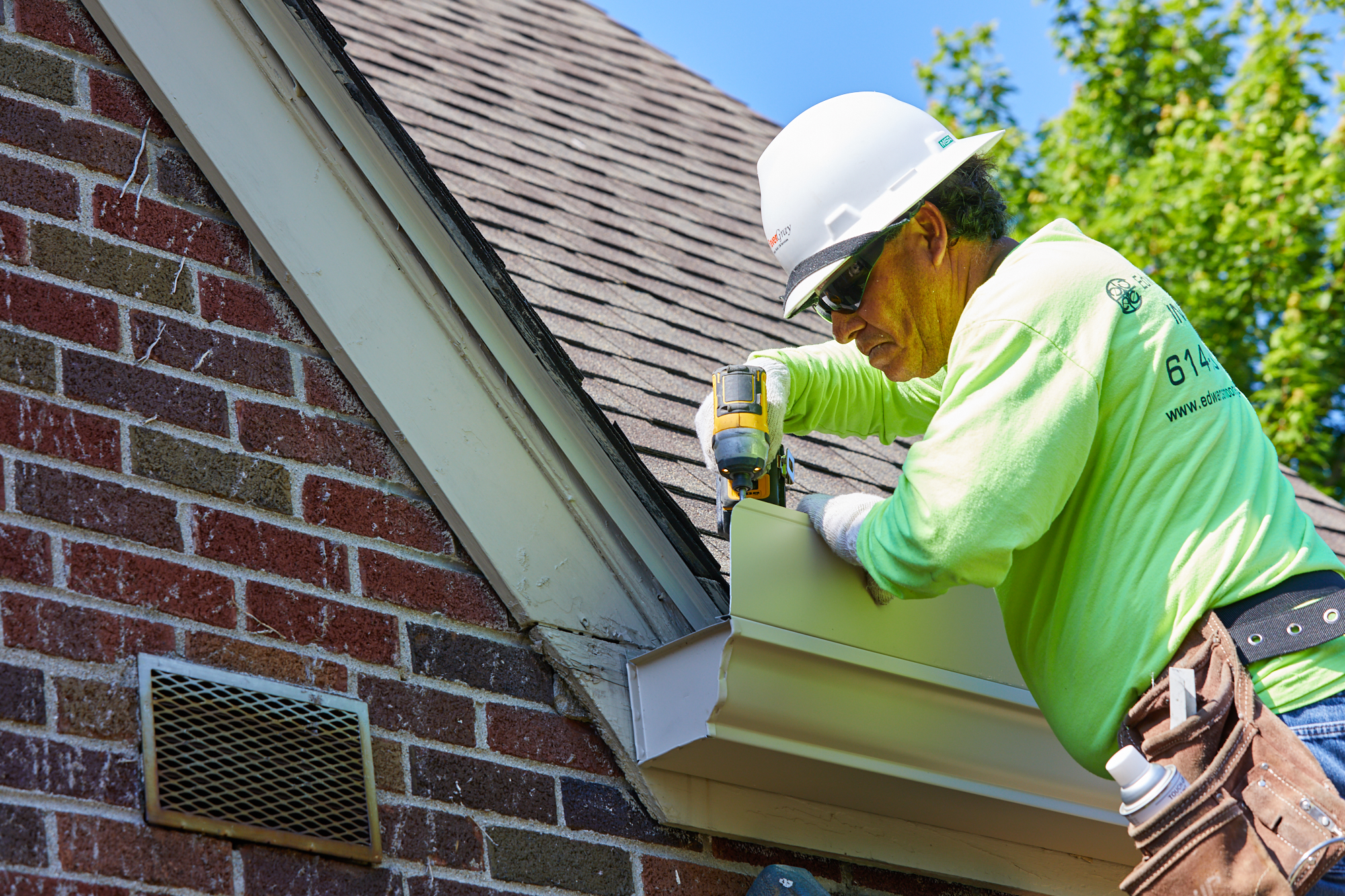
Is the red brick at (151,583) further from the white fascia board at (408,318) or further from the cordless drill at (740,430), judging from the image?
the cordless drill at (740,430)

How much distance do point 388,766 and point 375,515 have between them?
1.51 ft

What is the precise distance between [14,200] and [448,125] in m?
2.75

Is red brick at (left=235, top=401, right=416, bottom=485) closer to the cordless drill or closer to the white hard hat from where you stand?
the cordless drill

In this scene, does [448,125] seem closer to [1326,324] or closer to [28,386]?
[28,386]

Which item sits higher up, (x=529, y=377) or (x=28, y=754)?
(x=529, y=377)

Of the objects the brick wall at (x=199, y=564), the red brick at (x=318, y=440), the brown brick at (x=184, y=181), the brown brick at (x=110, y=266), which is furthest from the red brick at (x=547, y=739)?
the brown brick at (x=184, y=181)

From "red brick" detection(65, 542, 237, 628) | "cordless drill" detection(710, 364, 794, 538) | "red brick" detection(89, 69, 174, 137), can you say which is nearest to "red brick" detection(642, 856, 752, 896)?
"cordless drill" detection(710, 364, 794, 538)

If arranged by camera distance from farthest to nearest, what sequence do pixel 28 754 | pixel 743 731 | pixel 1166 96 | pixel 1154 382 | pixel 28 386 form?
pixel 1166 96 < pixel 743 731 < pixel 1154 382 < pixel 28 386 < pixel 28 754

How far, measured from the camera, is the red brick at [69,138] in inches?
91.6

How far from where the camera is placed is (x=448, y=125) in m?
4.89

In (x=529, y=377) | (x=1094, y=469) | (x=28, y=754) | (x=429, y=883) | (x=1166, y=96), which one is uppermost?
(x=1166, y=96)

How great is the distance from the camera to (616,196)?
506cm

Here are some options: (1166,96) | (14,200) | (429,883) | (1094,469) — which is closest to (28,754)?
(429,883)

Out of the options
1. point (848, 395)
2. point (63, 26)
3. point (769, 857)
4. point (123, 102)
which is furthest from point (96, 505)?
point (848, 395)
